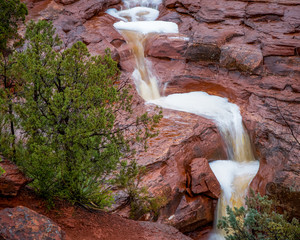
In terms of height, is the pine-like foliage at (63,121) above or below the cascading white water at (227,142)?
above

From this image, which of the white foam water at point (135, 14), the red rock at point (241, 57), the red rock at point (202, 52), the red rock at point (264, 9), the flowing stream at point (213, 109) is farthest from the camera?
the white foam water at point (135, 14)

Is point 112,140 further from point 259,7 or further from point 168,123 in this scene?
point 259,7

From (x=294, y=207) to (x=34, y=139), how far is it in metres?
7.23

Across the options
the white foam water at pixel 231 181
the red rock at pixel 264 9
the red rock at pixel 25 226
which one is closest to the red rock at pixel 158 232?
the red rock at pixel 25 226

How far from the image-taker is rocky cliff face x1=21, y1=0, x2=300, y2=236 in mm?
8664

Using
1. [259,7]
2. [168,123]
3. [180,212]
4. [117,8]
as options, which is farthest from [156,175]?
[117,8]

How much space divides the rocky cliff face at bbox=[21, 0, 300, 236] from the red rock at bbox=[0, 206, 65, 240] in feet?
13.0

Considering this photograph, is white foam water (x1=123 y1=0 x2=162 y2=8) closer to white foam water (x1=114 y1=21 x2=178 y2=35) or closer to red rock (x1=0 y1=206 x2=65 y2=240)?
white foam water (x1=114 y1=21 x2=178 y2=35)

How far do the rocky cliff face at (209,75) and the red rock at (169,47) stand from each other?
0.04m

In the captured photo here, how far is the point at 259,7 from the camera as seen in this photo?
47.2 feet

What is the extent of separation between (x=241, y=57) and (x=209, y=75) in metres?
1.45

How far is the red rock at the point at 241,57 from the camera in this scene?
12.1m

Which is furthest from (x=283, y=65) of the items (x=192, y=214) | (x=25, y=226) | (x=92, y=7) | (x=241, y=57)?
(x=25, y=226)

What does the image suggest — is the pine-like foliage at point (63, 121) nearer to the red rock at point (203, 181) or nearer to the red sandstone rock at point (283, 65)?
the red rock at point (203, 181)
